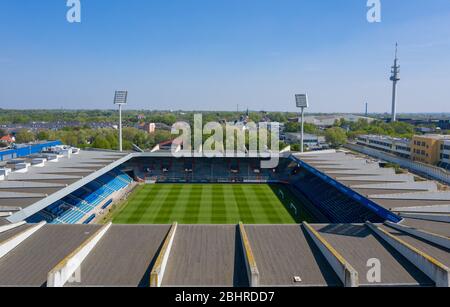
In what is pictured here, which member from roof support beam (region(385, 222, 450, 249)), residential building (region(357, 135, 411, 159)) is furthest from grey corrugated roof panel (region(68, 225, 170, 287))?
residential building (region(357, 135, 411, 159))

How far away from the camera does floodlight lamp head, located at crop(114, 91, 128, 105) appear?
4453 cm

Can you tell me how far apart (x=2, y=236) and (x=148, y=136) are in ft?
181

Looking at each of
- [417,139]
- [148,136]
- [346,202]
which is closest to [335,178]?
[346,202]

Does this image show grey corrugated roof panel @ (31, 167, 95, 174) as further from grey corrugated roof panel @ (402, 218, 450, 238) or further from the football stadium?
grey corrugated roof panel @ (402, 218, 450, 238)

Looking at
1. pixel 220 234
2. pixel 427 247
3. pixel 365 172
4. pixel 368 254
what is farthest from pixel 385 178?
pixel 220 234

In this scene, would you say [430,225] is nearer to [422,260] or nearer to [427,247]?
[427,247]

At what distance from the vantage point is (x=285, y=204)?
1206 inches

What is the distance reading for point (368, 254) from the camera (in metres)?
13.3

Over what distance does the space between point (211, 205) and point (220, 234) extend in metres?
15.0

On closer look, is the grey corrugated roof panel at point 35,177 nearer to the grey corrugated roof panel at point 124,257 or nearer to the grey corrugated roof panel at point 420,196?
the grey corrugated roof panel at point 124,257

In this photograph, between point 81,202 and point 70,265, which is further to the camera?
point 81,202

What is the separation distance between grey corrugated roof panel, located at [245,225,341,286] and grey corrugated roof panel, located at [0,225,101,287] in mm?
6955

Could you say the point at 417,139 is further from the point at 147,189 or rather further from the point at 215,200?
the point at 147,189

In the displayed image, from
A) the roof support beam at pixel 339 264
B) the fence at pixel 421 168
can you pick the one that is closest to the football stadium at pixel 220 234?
the roof support beam at pixel 339 264
